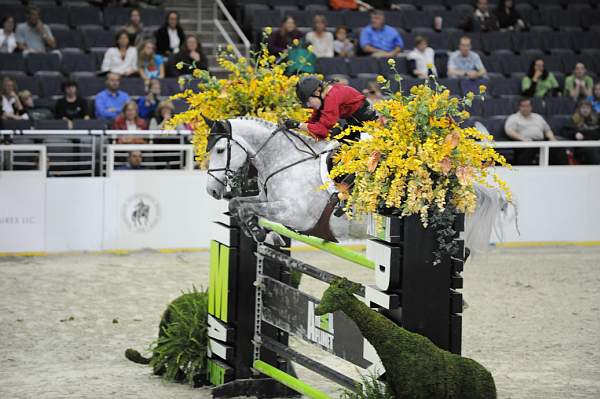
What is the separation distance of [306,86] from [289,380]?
2128 mm

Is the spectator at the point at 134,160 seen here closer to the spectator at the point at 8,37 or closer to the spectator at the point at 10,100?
the spectator at the point at 10,100

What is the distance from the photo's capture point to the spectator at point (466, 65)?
16469 mm

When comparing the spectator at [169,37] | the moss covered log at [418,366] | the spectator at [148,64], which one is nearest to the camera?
the moss covered log at [418,366]

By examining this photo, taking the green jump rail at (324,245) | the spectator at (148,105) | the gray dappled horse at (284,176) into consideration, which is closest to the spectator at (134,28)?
the spectator at (148,105)

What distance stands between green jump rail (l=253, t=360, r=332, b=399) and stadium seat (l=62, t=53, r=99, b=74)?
27.9 ft

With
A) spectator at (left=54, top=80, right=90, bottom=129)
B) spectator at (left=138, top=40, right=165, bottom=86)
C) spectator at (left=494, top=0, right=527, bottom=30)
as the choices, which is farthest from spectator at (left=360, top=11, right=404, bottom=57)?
spectator at (left=54, top=80, right=90, bottom=129)

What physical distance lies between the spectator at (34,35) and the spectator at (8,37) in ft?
0.31

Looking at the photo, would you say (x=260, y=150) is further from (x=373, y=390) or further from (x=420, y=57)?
(x=420, y=57)

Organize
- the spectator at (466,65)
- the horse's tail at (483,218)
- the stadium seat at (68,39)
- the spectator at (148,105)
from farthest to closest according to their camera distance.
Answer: the spectator at (466,65) < the stadium seat at (68,39) < the spectator at (148,105) < the horse's tail at (483,218)

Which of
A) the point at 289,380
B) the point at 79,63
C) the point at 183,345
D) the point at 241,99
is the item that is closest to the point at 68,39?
the point at 79,63

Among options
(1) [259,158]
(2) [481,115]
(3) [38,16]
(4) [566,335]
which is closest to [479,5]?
(2) [481,115]

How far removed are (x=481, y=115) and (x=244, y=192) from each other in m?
8.29

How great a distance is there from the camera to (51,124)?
1343cm

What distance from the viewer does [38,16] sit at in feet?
49.8
